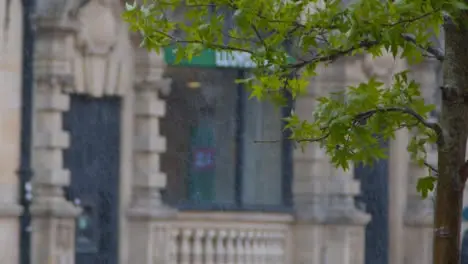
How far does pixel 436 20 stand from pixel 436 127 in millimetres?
845

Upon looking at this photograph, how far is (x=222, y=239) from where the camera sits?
21.8 m

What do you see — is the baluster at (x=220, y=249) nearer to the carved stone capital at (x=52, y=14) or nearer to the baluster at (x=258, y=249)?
the baluster at (x=258, y=249)

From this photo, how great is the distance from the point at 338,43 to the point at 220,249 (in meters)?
11.5

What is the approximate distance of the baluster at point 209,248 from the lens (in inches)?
850

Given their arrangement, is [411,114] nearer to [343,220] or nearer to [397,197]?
[343,220]

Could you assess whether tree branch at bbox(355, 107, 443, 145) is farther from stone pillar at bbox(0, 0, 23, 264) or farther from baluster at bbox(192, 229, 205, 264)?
baluster at bbox(192, 229, 205, 264)

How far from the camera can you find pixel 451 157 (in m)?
10.0

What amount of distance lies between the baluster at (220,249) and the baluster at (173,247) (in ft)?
1.77

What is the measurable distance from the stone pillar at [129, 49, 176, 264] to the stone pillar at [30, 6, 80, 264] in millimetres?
1059

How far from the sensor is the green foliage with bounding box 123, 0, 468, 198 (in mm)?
9484

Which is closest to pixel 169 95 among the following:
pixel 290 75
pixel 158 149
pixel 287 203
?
pixel 158 149

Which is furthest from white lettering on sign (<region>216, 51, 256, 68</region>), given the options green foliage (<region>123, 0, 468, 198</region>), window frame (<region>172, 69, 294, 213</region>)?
green foliage (<region>123, 0, 468, 198</region>)

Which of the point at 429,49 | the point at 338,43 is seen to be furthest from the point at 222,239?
the point at 338,43

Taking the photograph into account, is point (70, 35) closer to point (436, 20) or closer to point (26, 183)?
point (26, 183)
